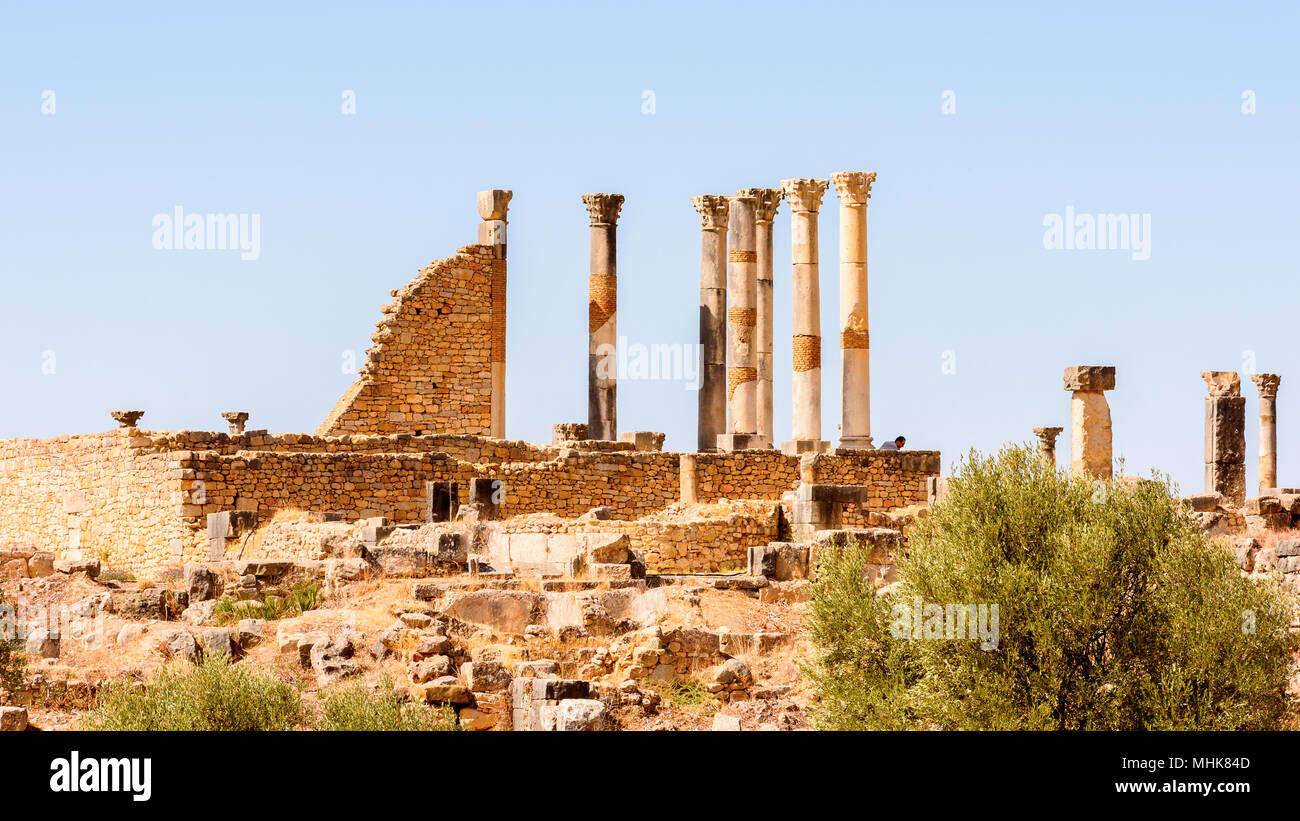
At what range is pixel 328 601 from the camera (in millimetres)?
25188

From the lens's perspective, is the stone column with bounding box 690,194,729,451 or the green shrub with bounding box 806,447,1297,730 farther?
the stone column with bounding box 690,194,729,451

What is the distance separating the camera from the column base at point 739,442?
124ft

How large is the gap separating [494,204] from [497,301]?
1.99 metres

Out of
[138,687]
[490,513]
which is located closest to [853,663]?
[138,687]

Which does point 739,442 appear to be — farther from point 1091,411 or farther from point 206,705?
point 206,705

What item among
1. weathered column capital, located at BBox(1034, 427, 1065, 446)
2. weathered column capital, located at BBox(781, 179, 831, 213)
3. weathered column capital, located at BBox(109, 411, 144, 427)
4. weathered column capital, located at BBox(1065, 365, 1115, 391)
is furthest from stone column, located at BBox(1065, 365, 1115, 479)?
weathered column capital, located at BBox(1034, 427, 1065, 446)

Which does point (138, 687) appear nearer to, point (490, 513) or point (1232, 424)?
point (490, 513)

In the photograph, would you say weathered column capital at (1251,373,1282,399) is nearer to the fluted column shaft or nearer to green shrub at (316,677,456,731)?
the fluted column shaft

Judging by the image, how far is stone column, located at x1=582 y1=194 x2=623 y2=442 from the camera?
131 feet

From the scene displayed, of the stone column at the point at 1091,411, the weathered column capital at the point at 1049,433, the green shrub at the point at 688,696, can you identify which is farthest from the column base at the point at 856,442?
the green shrub at the point at 688,696

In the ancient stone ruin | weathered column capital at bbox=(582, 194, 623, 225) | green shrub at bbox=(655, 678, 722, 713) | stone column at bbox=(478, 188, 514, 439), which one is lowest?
green shrub at bbox=(655, 678, 722, 713)

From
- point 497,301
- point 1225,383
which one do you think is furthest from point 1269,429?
point 497,301

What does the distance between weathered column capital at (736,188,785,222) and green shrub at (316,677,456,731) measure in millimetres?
22735
